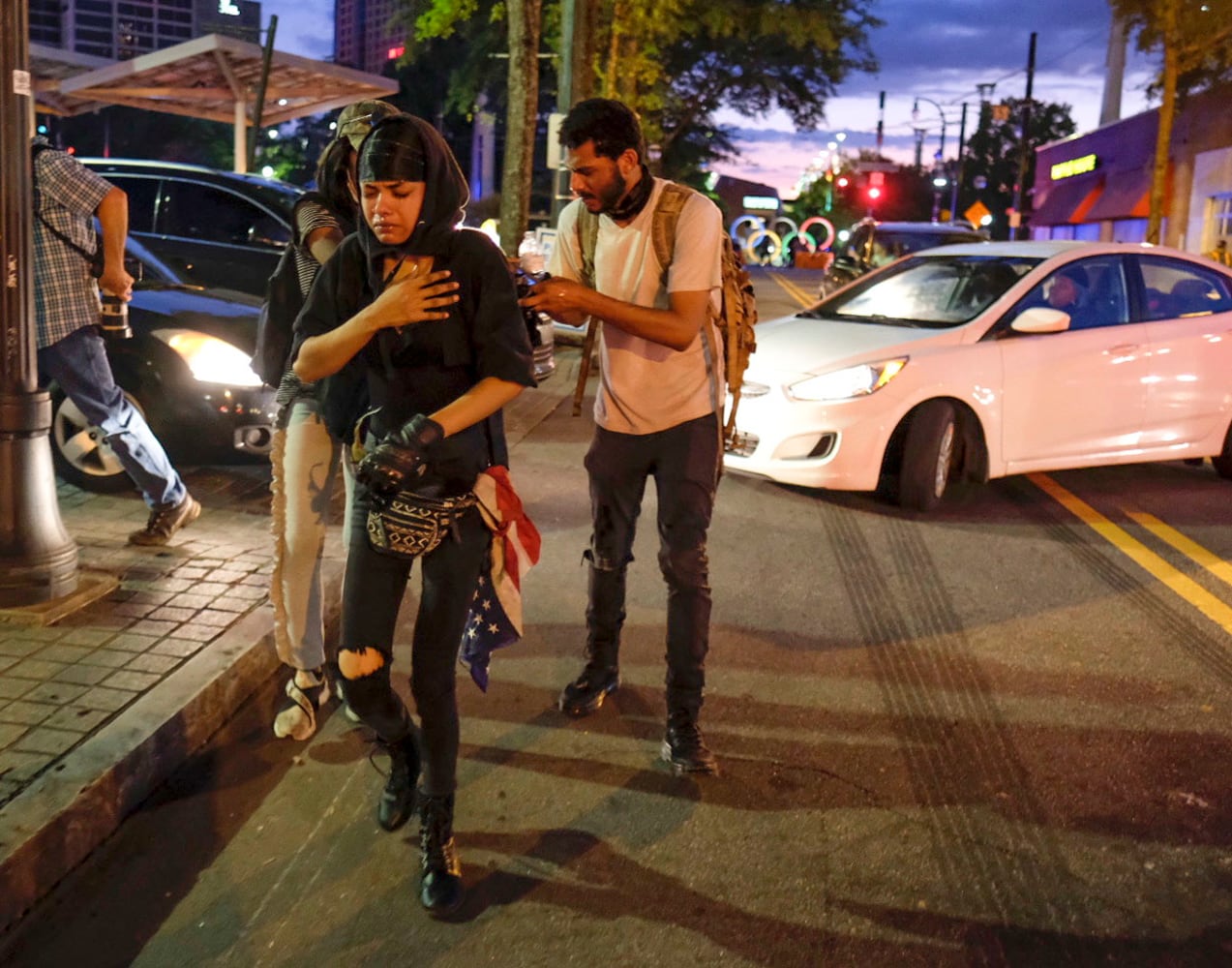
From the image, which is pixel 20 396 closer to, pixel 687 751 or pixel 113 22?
pixel 687 751

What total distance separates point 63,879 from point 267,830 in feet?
1.66

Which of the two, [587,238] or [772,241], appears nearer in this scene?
[587,238]

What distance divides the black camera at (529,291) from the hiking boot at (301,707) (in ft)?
4.96

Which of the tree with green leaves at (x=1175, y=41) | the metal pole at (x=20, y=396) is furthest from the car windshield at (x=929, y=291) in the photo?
the tree with green leaves at (x=1175, y=41)

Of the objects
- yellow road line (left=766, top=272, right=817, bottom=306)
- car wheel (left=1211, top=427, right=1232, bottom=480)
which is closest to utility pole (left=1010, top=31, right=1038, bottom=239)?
yellow road line (left=766, top=272, right=817, bottom=306)

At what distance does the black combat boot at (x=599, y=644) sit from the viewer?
4.20m

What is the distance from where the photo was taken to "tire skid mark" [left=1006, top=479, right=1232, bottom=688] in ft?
16.5

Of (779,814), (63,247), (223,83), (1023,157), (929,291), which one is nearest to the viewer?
(779,814)

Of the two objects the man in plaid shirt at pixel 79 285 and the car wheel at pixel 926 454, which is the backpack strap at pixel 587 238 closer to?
the man in plaid shirt at pixel 79 285

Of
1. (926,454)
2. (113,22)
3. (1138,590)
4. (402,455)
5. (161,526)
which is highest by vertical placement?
(113,22)

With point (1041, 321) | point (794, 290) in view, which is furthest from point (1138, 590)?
point (794, 290)

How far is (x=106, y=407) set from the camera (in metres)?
5.46

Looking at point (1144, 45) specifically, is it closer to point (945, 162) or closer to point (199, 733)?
point (199, 733)

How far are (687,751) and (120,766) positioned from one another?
1.59 m
